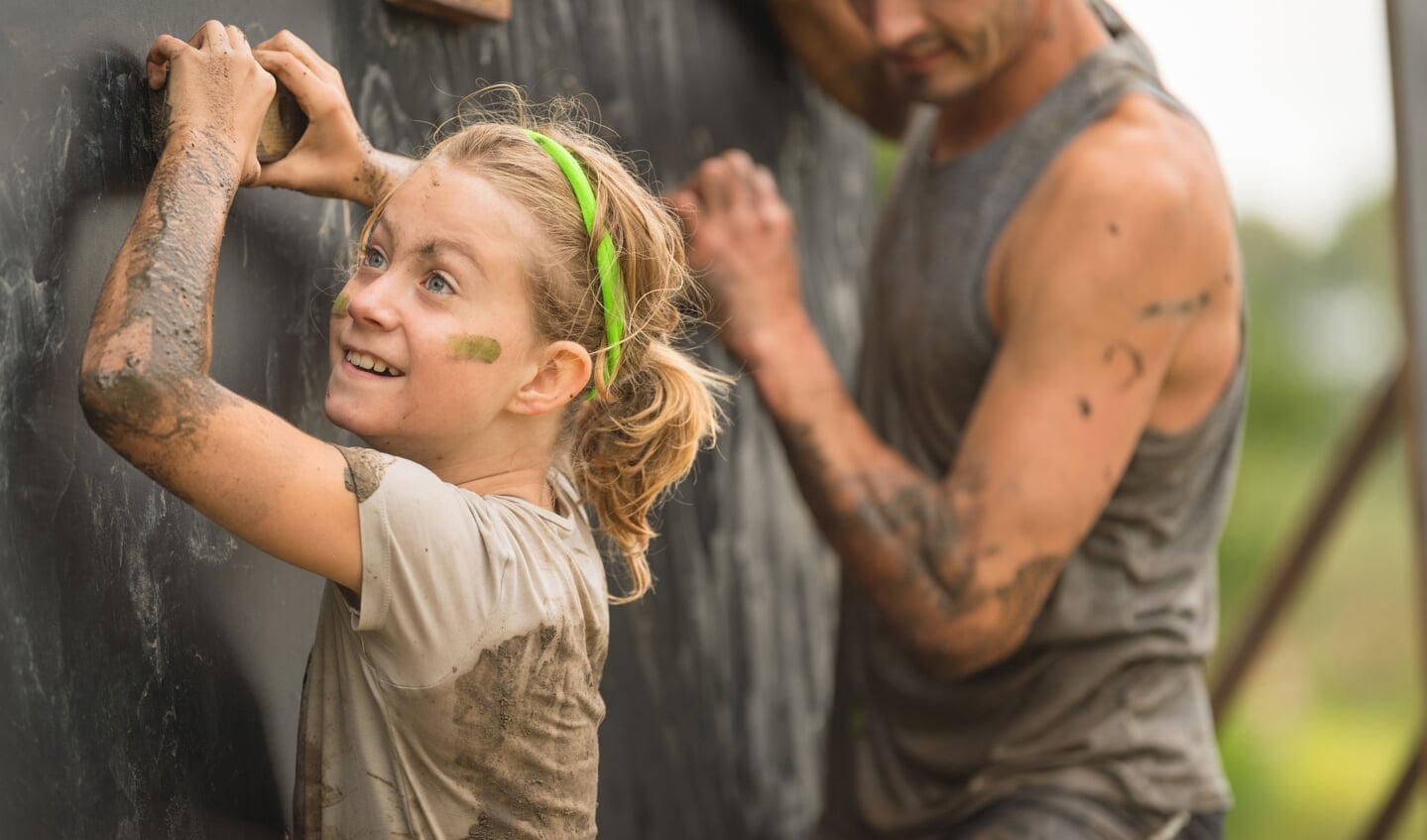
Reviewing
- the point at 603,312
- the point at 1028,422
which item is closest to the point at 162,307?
the point at 603,312

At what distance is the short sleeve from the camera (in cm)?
120

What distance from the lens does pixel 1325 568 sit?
8.43m

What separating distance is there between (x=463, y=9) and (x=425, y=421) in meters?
0.79

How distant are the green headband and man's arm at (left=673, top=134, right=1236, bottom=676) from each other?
77 cm

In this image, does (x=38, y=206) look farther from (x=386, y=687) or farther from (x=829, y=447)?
(x=829, y=447)

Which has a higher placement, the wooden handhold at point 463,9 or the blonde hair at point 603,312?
the wooden handhold at point 463,9

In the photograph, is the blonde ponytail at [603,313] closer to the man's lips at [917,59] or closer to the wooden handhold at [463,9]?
the wooden handhold at [463,9]

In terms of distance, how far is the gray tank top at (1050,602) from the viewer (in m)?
2.22

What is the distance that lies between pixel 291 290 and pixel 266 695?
0.41 m

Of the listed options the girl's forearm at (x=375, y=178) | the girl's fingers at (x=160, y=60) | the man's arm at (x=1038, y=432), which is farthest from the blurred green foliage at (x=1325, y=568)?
the girl's fingers at (x=160, y=60)

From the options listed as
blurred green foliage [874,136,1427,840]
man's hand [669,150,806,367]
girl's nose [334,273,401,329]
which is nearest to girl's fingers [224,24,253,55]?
girl's nose [334,273,401,329]

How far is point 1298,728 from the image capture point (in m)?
9.53

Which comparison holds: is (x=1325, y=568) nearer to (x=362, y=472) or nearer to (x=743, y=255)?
(x=743, y=255)

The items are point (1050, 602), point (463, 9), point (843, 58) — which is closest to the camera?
point (463, 9)
